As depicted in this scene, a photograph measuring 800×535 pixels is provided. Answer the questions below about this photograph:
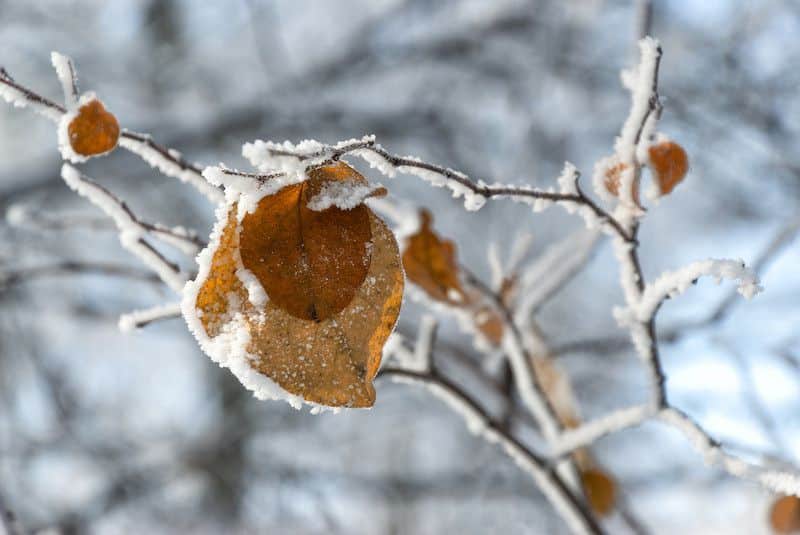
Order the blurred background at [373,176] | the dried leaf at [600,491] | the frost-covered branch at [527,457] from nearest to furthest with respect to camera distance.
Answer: the frost-covered branch at [527,457]
the dried leaf at [600,491]
the blurred background at [373,176]

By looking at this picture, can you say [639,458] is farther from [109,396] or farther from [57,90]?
[57,90]

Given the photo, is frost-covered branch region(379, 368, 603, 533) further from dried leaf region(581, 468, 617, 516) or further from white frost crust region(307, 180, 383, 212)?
white frost crust region(307, 180, 383, 212)

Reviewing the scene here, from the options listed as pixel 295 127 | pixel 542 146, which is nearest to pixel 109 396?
pixel 295 127

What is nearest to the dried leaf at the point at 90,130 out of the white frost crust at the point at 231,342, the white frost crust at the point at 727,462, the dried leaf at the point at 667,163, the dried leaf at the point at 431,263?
the white frost crust at the point at 231,342

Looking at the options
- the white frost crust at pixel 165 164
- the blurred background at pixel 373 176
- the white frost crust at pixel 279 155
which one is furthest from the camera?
the blurred background at pixel 373 176

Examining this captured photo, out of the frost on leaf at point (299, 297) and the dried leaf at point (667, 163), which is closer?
the frost on leaf at point (299, 297)

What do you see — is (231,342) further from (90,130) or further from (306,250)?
(90,130)

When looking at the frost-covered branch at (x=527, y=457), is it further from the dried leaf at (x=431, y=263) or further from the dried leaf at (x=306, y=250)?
the dried leaf at (x=306, y=250)
